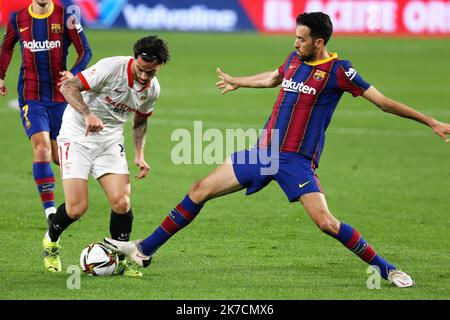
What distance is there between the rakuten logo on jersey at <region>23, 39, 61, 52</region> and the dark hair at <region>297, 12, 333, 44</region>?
11.8 ft

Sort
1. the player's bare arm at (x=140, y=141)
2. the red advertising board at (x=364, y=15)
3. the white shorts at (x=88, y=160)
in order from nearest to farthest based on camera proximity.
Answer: the white shorts at (x=88, y=160)
the player's bare arm at (x=140, y=141)
the red advertising board at (x=364, y=15)

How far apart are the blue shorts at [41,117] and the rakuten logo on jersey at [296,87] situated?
3.28m

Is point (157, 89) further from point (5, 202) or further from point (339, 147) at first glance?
point (339, 147)

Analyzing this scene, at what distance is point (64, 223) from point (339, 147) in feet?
34.2

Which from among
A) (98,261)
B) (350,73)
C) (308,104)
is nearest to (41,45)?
(98,261)

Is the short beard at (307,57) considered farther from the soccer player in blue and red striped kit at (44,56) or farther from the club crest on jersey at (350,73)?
the soccer player in blue and red striped kit at (44,56)

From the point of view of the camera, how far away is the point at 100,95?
9164mm

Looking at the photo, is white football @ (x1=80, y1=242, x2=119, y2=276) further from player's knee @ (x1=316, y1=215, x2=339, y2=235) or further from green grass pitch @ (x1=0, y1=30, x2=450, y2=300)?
player's knee @ (x1=316, y1=215, x2=339, y2=235)

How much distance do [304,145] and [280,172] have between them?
33cm

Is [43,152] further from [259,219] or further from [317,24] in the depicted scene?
[317,24]

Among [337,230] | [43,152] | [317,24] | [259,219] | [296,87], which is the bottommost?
[259,219]

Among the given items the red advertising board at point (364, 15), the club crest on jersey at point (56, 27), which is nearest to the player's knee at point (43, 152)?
the club crest on jersey at point (56, 27)

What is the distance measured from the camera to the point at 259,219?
40.9 ft

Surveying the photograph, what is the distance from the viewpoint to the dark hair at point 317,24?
8773 millimetres
